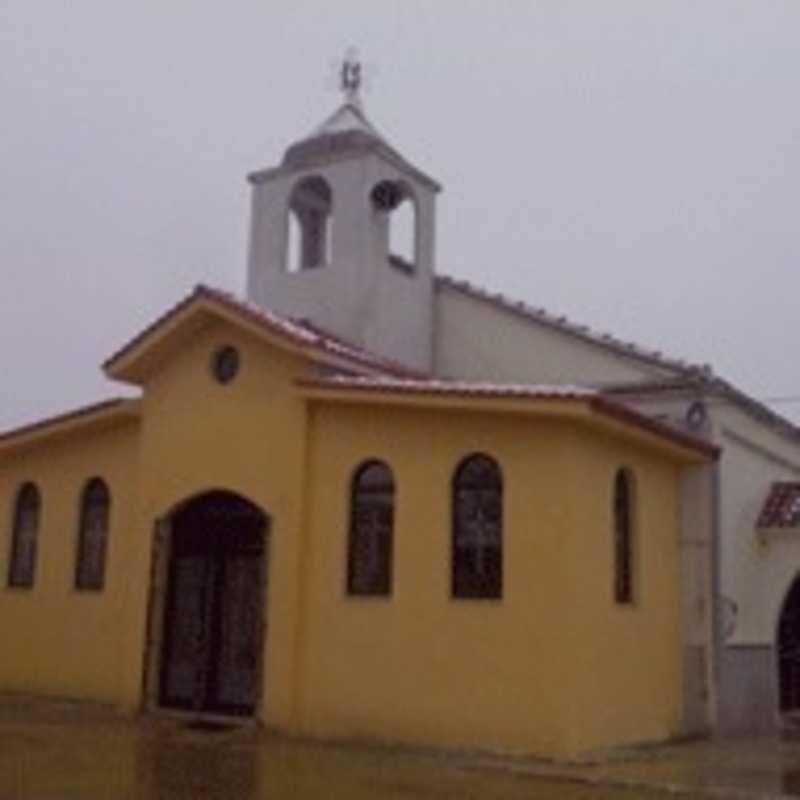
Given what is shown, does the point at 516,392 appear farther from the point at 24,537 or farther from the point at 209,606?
the point at 24,537

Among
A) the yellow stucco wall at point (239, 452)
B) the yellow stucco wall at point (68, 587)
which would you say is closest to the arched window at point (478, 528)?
the yellow stucco wall at point (239, 452)

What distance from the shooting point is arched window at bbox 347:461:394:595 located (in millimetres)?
14914

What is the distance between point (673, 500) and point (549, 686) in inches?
162

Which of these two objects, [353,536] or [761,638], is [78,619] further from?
[761,638]

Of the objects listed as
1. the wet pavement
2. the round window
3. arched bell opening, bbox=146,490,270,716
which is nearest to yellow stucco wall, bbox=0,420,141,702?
arched bell opening, bbox=146,490,270,716

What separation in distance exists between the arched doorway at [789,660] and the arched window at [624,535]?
4654 millimetres

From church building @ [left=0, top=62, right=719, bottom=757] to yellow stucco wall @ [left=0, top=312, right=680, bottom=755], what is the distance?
0.11 feet

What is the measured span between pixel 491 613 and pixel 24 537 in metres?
8.78

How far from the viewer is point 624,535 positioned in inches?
603

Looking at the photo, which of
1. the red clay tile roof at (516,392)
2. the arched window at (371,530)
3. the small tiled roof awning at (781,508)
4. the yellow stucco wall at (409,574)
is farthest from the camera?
the small tiled roof awning at (781,508)

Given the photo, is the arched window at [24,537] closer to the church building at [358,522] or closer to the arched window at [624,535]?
the church building at [358,522]

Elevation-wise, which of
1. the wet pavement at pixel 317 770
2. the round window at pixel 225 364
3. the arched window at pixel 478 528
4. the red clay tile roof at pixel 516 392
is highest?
the round window at pixel 225 364

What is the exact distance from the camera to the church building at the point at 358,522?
13906 mm

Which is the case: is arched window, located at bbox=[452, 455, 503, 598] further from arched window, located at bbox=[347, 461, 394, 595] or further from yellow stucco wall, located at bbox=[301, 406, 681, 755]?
arched window, located at bbox=[347, 461, 394, 595]
